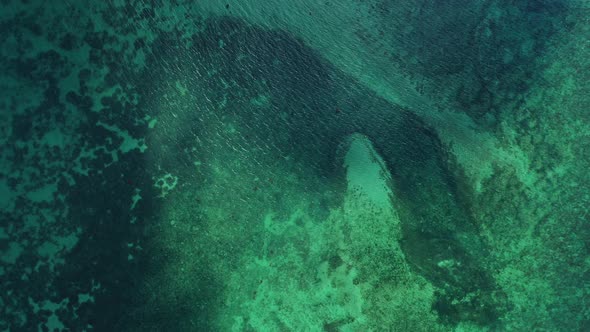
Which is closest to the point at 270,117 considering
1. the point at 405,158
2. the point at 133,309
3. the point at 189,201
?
the point at 189,201

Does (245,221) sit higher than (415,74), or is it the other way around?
(415,74)

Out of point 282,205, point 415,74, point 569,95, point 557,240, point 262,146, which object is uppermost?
point 569,95

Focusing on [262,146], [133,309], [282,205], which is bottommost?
[133,309]

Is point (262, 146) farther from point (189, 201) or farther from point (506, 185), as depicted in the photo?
point (506, 185)

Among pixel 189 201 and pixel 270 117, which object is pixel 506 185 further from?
pixel 189 201

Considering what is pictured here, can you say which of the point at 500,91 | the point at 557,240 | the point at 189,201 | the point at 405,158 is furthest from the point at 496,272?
the point at 189,201

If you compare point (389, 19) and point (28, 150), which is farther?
point (389, 19)
